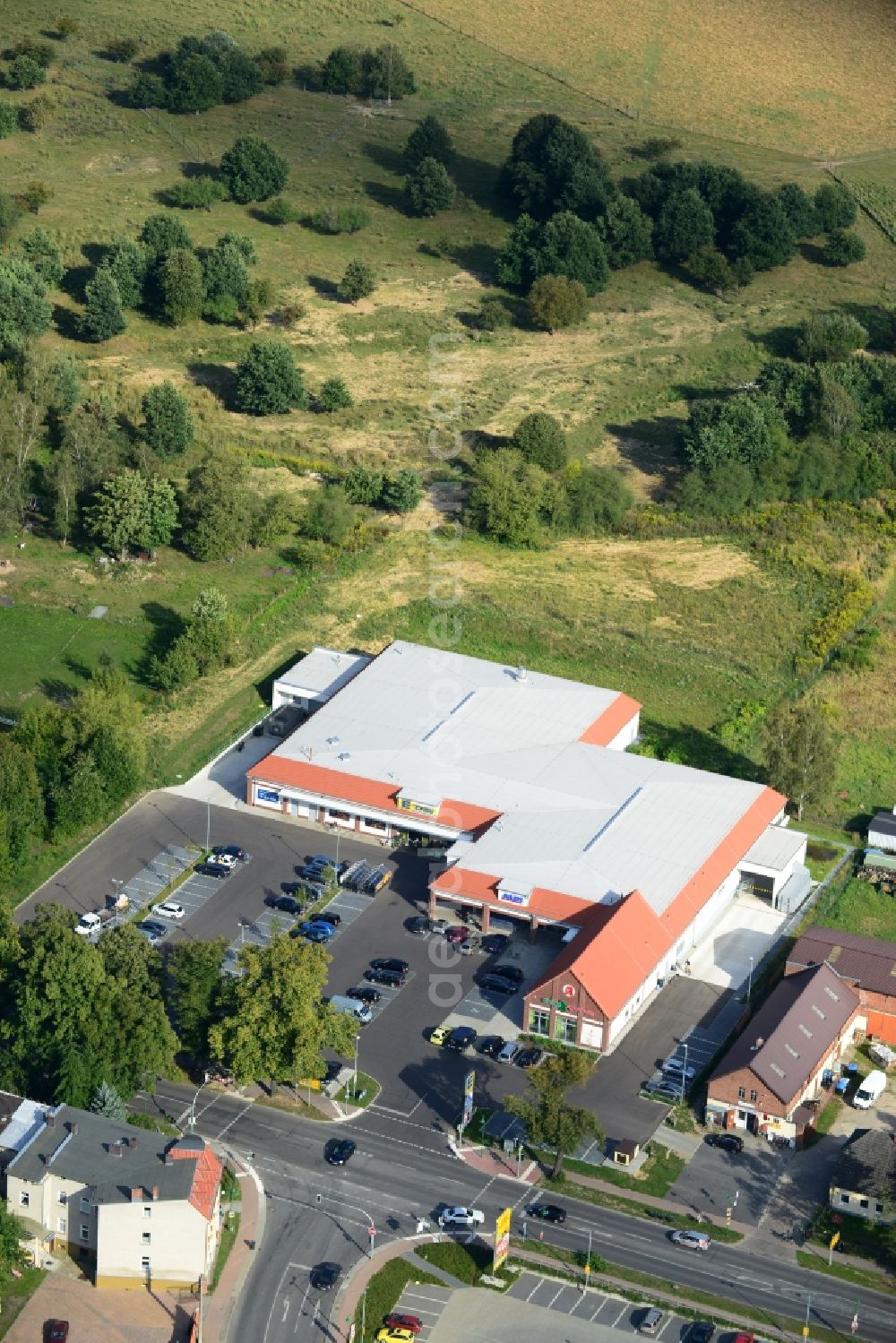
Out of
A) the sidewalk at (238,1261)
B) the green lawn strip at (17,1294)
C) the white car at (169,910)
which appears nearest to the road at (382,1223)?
the sidewalk at (238,1261)

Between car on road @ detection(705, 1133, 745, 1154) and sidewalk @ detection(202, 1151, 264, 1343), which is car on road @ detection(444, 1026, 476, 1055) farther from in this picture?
sidewalk @ detection(202, 1151, 264, 1343)

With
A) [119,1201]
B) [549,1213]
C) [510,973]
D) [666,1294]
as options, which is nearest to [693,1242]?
[666,1294]

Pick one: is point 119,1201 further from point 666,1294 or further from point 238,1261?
point 666,1294

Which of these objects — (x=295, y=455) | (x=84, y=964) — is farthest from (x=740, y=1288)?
(x=295, y=455)

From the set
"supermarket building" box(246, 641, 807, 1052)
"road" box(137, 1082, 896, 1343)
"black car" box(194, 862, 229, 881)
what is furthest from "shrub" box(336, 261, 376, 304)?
"road" box(137, 1082, 896, 1343)

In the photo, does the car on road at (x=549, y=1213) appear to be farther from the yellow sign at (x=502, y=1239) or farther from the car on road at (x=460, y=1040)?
the car on road at (x=460, y=1040)
